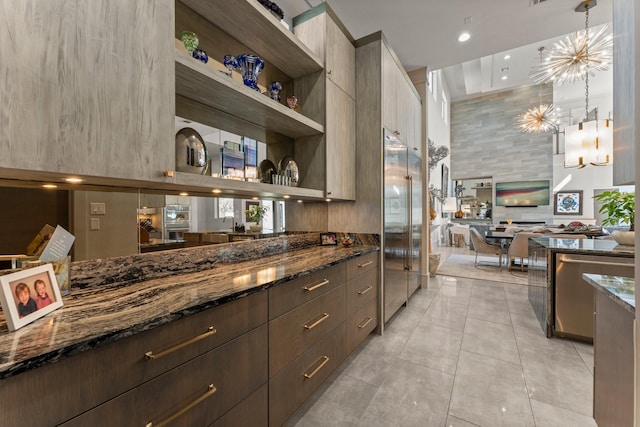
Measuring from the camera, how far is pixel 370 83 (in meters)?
2.58

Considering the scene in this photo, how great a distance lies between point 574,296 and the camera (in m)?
2.38

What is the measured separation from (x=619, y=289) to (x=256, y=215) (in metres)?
2.10

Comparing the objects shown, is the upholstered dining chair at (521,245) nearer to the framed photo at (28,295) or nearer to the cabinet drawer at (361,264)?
the cabinet drawer at (361,264)

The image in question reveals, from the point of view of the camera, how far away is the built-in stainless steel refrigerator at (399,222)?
2.64m

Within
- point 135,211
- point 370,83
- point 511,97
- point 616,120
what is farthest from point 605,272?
point 511,97

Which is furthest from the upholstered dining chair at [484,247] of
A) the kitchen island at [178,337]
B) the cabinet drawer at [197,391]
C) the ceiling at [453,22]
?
the cabinet drawer at [197,391]

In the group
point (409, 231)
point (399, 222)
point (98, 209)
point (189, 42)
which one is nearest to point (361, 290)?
point (399, 222)

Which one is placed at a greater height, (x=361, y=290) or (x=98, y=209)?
(x=98, y=209)

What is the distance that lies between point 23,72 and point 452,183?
12.2 m

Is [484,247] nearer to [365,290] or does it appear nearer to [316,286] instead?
[365,290]

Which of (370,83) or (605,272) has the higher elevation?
(370,83)

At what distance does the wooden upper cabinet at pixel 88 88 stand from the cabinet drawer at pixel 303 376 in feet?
3.92

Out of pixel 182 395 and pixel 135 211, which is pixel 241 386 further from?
pixel 135 211

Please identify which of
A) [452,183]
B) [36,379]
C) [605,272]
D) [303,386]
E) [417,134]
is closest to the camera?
[36,379]
